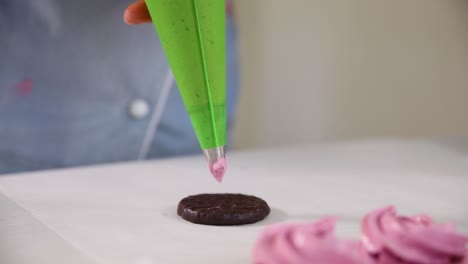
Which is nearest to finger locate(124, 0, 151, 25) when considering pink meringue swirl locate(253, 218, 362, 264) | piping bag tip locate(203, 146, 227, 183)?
piping bag tip locate(203, 146, 227, 183)

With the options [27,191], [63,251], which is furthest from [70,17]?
[63,251]

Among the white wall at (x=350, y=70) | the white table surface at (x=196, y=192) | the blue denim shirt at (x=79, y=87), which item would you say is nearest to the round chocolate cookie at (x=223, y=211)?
the white table surface at (x=196, y=192)

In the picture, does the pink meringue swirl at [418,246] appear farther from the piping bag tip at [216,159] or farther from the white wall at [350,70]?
the white wall at [350,70]

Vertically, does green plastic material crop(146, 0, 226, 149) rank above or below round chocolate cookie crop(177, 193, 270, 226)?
above

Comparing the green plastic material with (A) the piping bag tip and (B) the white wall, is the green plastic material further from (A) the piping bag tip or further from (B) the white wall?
(B) the white wall

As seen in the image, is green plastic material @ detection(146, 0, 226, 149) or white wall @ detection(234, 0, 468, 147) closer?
green plastic material @ detection(146, 0, 226, 149)

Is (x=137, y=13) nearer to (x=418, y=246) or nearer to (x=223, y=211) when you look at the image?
(x=223, y=211)
